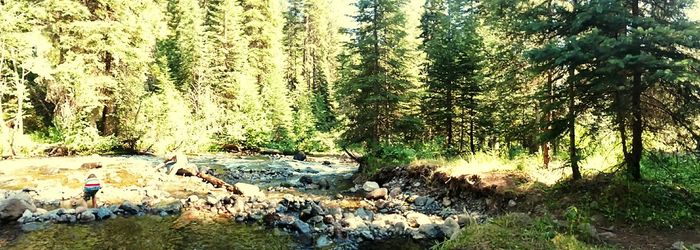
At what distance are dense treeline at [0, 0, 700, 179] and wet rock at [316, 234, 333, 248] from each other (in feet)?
14.3

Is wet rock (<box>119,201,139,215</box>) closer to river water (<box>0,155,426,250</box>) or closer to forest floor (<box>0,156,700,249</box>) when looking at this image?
forest floor (<box>0,156,700,249</box>)

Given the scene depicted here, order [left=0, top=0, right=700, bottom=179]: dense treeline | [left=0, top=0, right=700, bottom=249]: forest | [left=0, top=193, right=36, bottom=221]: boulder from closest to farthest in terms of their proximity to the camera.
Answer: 1. [left=0, top=0, right=700, bottom=249]: forest
2. [left=0, top=0, right=700, bottom=179]: dense treeline
3. [left=0, top=193, right=36, bottom=221]: boulder

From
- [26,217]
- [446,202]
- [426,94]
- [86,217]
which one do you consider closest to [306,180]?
[446,202]

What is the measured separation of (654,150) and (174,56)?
122 ft

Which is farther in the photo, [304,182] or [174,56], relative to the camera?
[174,56]

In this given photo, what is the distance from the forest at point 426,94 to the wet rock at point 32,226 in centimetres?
819

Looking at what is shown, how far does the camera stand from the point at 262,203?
11516mm

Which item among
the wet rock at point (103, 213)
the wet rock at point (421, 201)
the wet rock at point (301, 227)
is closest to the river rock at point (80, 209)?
the wet rock at point (103, 213)

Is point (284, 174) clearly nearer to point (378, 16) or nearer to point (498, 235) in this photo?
point (378, 16)

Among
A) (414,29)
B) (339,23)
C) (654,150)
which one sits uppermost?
(339,23)

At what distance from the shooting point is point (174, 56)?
126 ft

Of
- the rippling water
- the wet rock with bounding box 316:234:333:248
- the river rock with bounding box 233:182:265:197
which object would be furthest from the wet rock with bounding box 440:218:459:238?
the river rock with bounding box 233:182:265:197

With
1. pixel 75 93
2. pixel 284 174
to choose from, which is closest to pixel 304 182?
pixel 284 174

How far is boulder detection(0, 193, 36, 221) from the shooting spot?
9445mm
